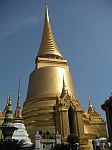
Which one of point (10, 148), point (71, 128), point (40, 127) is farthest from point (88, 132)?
point (10, 148)

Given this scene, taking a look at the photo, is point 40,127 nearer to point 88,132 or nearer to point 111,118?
point 88,132

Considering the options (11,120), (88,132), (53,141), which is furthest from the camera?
(88,132)

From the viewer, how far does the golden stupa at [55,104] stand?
2473cm

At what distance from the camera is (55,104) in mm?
27406

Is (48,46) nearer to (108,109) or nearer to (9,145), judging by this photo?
(108,109)

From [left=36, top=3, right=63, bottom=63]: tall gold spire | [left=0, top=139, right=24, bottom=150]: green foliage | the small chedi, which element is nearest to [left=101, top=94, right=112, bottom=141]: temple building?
the small chedi

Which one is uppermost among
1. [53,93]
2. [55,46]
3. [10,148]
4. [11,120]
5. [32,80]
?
[55,46]

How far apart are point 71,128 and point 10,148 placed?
1323 cm

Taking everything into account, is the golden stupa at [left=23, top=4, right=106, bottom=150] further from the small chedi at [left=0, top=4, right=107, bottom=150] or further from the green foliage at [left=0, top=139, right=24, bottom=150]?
the green foliage at [left=0, top=139, right=24, bottom=150]

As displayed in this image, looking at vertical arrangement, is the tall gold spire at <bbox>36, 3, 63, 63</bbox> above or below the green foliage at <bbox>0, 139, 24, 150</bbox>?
above

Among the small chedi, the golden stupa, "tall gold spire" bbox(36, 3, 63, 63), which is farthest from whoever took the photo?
"tall gold spire" bbox(36, 3, 63, 63)

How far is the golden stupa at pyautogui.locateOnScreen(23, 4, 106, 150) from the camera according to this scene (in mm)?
24734

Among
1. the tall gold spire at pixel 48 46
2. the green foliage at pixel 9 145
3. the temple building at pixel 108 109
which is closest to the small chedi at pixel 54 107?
the tall gold spire at pixel 48 46

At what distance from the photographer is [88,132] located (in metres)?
26.2
